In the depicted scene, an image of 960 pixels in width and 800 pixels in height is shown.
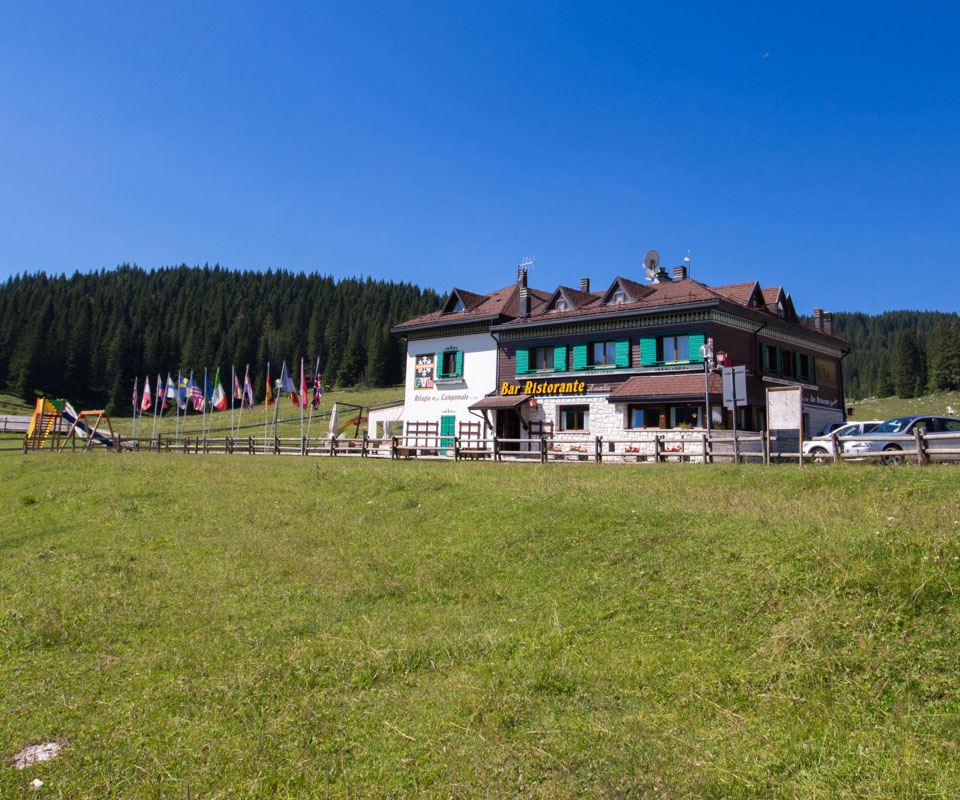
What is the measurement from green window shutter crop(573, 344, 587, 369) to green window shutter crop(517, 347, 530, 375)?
2.84 metres

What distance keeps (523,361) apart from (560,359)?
2.32 m

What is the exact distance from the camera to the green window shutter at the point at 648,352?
34.5m

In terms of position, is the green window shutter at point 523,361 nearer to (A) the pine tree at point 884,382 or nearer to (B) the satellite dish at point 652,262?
(B) the satellite dish at point 652,262

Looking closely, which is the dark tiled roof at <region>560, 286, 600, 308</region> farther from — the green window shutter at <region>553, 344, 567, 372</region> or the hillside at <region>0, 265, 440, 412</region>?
the hillside at <region>0, 265, 440, 412</region>

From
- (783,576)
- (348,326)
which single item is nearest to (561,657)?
(783,576)

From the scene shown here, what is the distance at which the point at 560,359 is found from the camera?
3750 cm

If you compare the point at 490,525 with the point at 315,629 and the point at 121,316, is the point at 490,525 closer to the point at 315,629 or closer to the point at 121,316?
the point at 315,629

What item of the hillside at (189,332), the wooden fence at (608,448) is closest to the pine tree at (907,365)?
the hillside at (189,332)

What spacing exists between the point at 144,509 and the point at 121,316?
4829 inches

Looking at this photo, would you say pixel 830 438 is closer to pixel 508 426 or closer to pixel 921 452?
pixel 921 452

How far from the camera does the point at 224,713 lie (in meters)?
8.01

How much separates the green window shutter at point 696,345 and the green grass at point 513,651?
16.5 metres

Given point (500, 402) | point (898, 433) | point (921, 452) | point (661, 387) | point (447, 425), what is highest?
point (661, 387)

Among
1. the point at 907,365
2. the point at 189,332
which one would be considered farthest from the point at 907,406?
the point at 189,332
